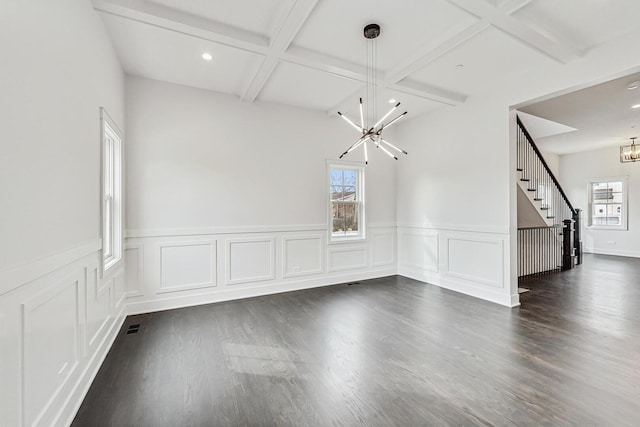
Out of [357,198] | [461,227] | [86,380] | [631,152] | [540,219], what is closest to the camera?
[86,380]

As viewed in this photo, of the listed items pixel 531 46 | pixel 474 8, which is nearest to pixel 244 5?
pixel 474 8

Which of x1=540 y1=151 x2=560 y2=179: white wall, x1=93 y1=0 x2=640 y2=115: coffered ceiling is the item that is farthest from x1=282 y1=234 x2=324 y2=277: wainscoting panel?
x1=540 y1=151 x2=560 y2=179: white wall

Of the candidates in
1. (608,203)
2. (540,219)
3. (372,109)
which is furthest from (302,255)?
(608,203)

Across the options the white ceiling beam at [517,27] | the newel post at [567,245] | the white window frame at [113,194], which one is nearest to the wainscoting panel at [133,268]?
the white window frame at [113,194]

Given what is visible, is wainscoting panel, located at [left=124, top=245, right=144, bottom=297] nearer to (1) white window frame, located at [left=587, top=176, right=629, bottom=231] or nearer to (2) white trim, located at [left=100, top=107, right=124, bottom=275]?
(2) white trim, located at [left=100, top=107, right=124, bottom=275]

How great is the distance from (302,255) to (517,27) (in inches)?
155

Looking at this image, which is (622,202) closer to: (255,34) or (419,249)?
(419,249)

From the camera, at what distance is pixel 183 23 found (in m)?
2.64

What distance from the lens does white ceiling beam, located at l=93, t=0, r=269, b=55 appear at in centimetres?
246

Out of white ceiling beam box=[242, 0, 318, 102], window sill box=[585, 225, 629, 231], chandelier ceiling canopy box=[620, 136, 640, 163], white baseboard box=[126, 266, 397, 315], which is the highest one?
white ceiling beam box=[242, 0, 318, 102]

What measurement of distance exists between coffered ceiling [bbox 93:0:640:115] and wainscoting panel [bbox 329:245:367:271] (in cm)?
273

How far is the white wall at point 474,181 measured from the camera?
3479mm

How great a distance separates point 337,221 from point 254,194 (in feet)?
5.42

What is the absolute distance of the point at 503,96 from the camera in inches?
158
